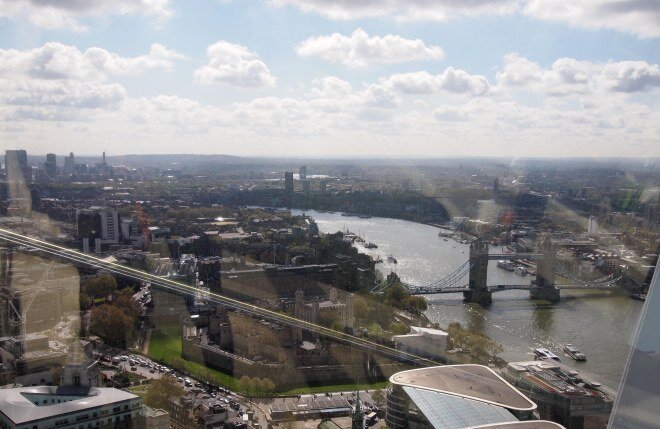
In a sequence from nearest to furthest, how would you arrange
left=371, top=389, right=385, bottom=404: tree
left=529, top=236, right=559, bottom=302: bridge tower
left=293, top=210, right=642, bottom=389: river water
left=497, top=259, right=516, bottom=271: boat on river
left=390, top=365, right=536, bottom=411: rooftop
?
left=390, top=365, right=536, bottom=411: rooftop → left=371, top=389, right=385, bottom=404: tree → left=293, top=210, right=642, bottom=389: river water → left=529, top=236, right=559, bottom=302: bridge tower → left=497, top=259, right=516, bottom=271: boat on river

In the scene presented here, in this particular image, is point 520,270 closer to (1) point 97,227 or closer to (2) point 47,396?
(1) point 97,227

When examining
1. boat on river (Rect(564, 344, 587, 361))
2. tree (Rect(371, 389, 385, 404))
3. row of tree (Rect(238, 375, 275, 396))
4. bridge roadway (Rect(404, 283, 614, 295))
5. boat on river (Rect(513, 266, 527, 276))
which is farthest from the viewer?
boat on river (Rect(513, 266, 527, 276))

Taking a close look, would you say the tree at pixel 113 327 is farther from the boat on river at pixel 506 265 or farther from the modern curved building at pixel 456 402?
the boat on river at pixel 506 265

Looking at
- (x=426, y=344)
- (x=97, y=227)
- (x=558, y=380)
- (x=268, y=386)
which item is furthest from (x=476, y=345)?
(x=97, y=227)

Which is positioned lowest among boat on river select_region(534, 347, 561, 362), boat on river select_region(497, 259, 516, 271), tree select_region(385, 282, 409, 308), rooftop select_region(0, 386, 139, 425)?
boat on river select_region(497, 259, 516, 271)

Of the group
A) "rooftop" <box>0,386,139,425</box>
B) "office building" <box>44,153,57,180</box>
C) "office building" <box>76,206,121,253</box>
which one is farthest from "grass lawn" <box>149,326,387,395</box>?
"office building" <box>44,153,57,180</box>

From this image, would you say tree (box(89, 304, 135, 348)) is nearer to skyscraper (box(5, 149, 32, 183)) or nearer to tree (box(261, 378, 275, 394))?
tree (box(261, 378, 275, 394))

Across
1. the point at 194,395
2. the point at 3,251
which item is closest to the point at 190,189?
the point at 3,251

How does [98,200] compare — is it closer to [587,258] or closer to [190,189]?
[190,189]
